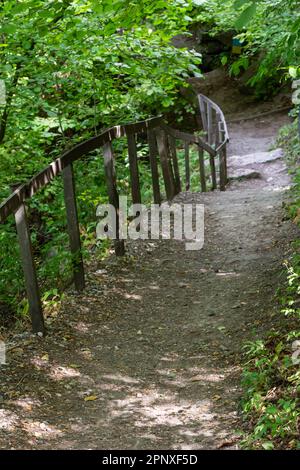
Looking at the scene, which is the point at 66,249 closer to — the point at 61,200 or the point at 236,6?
the point at 61,200

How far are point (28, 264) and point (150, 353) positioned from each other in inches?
51.8

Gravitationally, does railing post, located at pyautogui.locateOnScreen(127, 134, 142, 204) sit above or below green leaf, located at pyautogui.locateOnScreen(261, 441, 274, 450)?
above

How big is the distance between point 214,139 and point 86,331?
13908 mm

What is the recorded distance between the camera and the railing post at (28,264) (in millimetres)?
4754

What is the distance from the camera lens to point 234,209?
10305 mm

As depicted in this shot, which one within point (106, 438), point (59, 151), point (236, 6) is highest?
point (236, 6)

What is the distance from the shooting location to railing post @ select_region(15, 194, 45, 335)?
4.75 metres

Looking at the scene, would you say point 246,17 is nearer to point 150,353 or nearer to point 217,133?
point 150,353

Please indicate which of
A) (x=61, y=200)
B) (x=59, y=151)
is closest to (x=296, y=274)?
(x=61, y=200)

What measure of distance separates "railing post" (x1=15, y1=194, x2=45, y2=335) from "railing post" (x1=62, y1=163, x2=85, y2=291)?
98 cm

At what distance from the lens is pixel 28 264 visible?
4.84 meters

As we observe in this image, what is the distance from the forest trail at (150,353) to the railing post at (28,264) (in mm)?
248

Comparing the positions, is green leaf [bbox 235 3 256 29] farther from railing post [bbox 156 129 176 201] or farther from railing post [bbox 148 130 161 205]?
railing post [bbox 156 129 176 201]

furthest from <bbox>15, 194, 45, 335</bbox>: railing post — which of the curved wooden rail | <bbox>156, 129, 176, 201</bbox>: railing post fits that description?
the curved wooden rail
